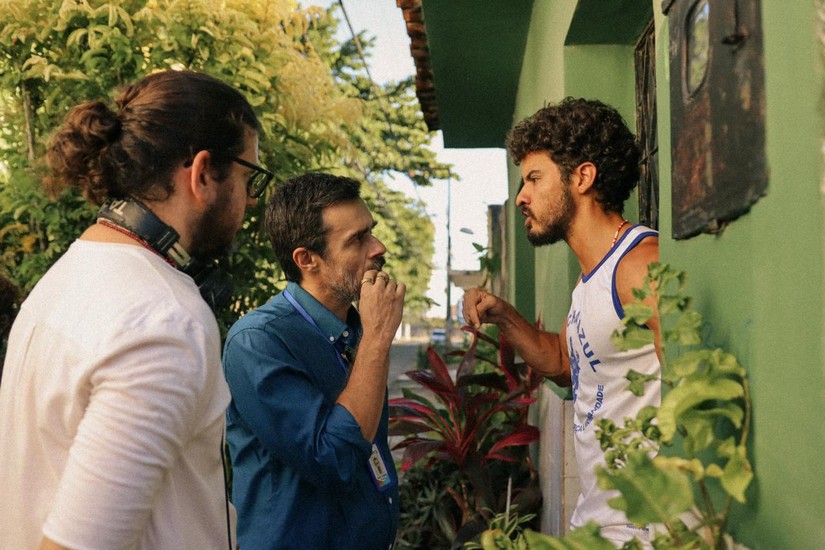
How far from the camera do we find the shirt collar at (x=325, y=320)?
293 centimetres

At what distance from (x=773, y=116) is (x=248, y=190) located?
1.07 metres

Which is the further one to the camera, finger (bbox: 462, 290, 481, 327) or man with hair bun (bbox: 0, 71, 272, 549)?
finger (bbox: 462, 290, 481, 327)

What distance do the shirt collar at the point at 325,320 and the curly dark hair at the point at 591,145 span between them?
0.88 metres

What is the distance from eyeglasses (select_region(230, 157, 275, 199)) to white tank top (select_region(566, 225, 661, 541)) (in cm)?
111

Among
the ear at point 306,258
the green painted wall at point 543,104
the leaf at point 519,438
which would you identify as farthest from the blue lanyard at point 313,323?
the leaf at point 519,438

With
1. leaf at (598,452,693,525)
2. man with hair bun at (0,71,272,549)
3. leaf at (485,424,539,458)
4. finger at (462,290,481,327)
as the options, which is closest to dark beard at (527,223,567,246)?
finger at (462,290,481,327)

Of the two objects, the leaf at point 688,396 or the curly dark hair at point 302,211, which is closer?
the leaf at point 688,396

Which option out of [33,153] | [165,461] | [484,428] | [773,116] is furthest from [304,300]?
[33,153]

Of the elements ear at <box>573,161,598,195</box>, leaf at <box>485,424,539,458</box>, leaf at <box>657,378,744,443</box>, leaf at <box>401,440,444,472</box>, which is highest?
ear at <box>573,161,598,195</box>

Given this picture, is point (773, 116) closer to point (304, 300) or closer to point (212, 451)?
point (212, 451)

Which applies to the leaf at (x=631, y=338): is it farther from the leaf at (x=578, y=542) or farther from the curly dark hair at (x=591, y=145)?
the curly dark hair at (x=591, y=145)

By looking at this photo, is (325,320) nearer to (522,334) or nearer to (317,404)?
(317,404)

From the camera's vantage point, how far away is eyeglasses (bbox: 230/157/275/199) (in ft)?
6.05

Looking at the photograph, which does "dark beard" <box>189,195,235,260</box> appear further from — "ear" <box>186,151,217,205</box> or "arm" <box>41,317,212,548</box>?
"arm" <box>41,317,212,548</box>
